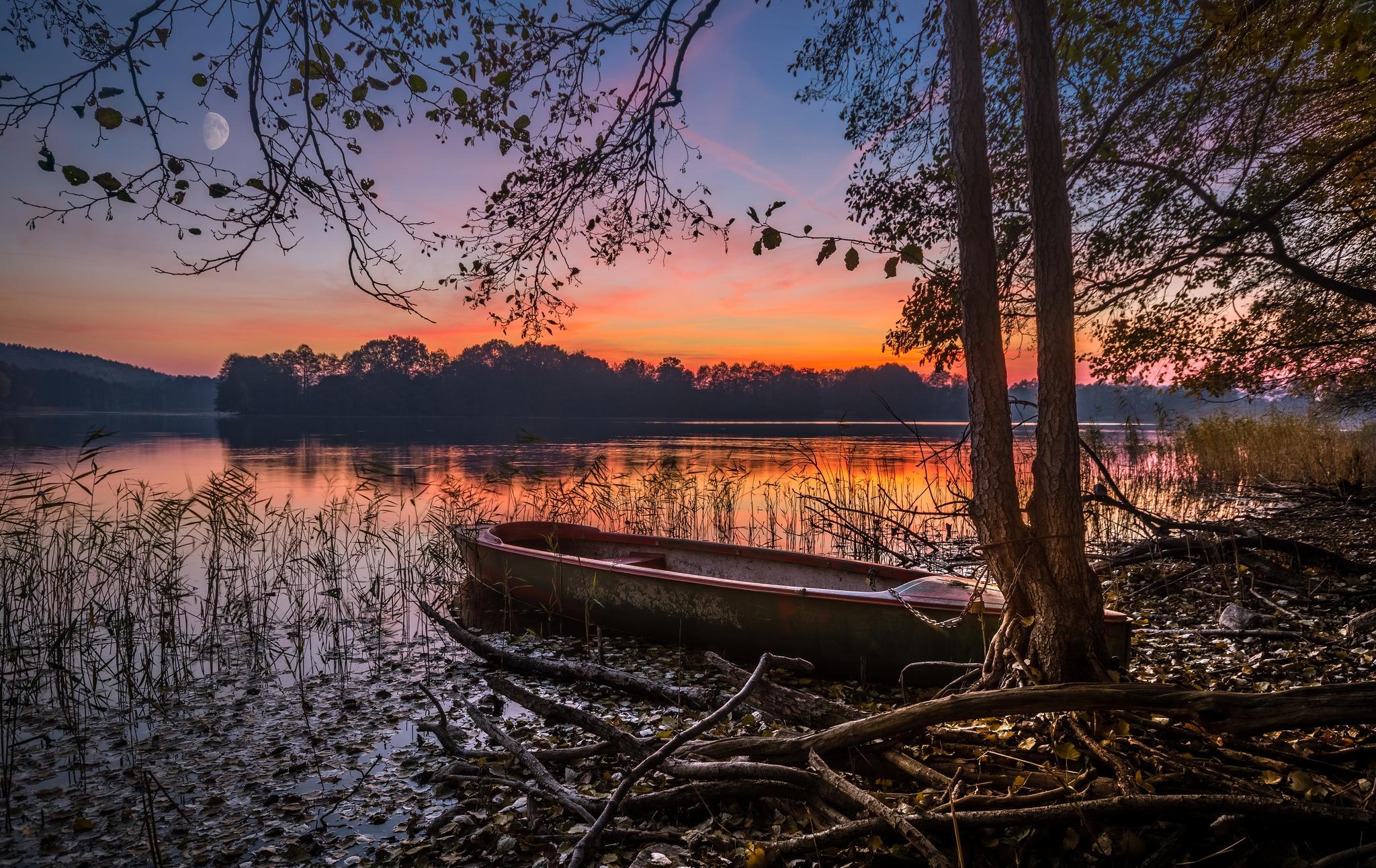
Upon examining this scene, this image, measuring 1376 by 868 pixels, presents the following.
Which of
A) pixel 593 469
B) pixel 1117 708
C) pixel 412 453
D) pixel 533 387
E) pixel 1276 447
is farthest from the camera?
pixel 533 387

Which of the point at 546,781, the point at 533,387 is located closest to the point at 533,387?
the point at 533,387

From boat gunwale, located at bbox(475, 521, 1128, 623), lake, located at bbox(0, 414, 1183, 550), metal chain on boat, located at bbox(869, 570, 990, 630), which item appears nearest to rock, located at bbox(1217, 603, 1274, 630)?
boat gunwale, located at bbox(475, 521, 1128, 623)

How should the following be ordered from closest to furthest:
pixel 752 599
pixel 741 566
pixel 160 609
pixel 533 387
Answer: pixel 752 599, pixel 160 609, pixel 741 566, pixel 533 387

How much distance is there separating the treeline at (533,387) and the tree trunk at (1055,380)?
237 feet

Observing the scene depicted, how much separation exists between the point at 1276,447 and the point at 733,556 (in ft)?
52.1

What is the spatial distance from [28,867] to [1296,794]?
18.3 feet

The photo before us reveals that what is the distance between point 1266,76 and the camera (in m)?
6.46

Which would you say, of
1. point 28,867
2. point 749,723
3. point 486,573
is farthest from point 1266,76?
point 28,867

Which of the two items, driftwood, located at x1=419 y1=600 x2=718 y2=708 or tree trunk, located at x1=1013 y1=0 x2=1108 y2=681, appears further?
driftwood, located at x1=419 y1=600 x2=718 y2=708

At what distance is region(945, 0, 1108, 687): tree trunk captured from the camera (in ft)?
10.8

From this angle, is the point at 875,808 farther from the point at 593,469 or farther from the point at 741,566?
the point at 593,469

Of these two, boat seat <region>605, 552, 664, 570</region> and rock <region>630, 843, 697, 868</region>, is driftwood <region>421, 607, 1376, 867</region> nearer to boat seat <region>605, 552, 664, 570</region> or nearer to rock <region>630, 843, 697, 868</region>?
rock <region>630, 843, 697, 868</region>

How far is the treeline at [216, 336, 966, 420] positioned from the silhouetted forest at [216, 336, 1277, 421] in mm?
124

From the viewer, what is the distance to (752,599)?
5.83m
